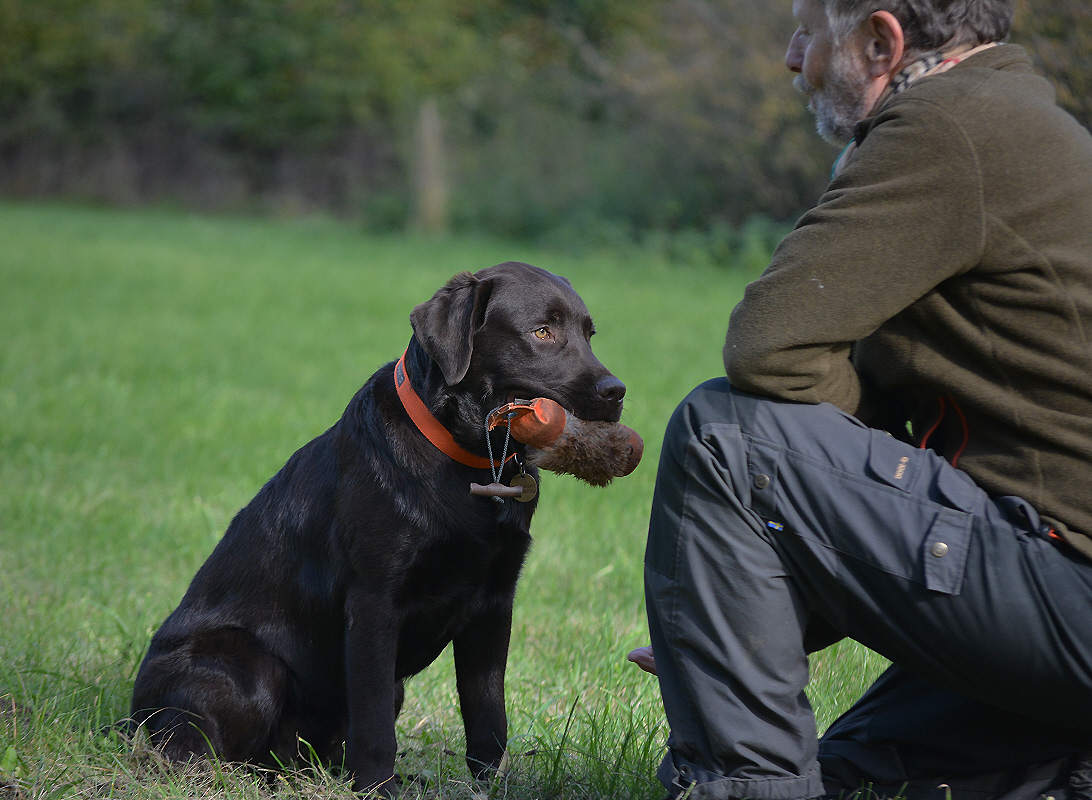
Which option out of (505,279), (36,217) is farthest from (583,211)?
(505,279)

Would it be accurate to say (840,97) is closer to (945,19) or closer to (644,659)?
(945,19)

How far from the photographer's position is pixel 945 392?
194cm

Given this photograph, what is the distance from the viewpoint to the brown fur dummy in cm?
236

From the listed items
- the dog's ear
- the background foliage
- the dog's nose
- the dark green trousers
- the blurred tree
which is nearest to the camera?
the dark green trousers

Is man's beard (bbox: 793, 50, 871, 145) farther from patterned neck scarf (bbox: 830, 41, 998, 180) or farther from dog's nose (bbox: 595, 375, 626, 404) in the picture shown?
dog's nose (bbox: 595, 375, 626, 404)

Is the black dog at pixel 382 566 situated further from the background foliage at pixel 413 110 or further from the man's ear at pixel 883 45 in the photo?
the background foliage at pixel 413 110

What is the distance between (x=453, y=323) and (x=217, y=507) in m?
2.63

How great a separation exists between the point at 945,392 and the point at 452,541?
1.13 m

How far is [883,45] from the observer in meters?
2.07

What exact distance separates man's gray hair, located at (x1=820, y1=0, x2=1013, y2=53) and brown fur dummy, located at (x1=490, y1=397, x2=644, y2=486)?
1.03m

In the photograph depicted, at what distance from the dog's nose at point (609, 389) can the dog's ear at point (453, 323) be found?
1.11 ft

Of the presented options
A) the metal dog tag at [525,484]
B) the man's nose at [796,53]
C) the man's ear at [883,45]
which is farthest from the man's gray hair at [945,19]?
the metal dog tag at [525,484]

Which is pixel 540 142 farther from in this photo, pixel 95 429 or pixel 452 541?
pixel 452 541

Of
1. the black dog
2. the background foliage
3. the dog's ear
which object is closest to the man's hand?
the black dog
